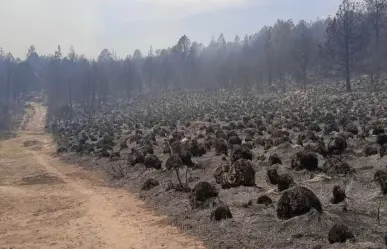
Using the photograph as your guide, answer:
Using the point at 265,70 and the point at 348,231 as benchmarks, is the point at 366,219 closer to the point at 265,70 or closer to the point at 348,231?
the point at 348,231

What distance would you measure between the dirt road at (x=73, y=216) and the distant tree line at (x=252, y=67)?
128 feet

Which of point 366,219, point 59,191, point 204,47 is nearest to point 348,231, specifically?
point 366,219

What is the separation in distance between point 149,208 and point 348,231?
8.68m

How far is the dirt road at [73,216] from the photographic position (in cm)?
1314

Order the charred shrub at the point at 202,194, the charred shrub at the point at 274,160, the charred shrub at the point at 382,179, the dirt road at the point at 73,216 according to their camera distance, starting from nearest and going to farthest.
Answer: the dirt road at the point at 73,216 → the charred shrub at the point at 382,179 → the charred shrub at the point at 202,194 → the charred shrub at the point at 274,160

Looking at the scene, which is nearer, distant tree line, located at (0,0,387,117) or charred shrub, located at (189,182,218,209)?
charred shrub, located at (189,182,218,209)

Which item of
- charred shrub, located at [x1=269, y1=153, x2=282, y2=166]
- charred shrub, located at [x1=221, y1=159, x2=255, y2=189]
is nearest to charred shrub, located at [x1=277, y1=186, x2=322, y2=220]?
charred shrub, located at [x1=221, y1=159, x2=255, y2=189]

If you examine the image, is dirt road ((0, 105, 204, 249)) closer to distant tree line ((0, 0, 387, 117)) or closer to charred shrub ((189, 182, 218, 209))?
charred shrub ((189, 182, 218, 209))

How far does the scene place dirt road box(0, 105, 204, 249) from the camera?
43.1ft

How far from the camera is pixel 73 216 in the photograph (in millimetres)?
16516

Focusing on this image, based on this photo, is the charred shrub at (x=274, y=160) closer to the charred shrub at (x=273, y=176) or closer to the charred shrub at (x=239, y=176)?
the charred shrub at (x=239, y=176)

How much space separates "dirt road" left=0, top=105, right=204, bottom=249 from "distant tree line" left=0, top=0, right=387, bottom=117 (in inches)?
1532

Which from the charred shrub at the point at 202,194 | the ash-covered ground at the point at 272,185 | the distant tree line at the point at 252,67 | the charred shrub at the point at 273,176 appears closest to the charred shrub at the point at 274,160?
the ash-covered ground at the point at 272,185

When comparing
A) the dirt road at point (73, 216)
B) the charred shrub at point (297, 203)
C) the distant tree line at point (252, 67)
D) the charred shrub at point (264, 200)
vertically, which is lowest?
the dirt road at point (73, 216)
